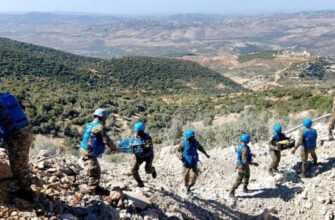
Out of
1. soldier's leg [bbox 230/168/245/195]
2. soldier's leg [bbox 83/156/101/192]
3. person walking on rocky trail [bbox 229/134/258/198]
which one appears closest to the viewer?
soldier's leg [bbox 83/156/101/192]

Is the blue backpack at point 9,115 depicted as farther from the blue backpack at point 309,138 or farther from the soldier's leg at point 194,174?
the blue backpack at point 309,138

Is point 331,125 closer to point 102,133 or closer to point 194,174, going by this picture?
point 194,174

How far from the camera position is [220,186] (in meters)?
10.2

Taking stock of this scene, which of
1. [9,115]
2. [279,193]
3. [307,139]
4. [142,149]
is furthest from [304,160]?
[9,115]

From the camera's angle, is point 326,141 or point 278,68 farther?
point 278,68

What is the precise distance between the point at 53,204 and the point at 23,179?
522 mm

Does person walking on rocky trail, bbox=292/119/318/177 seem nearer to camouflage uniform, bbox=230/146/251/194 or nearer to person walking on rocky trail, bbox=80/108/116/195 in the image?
camouflage uniform, bbox=230/146/251/194

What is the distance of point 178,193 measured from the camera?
28.8ft

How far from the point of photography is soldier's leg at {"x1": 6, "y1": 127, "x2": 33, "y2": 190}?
5.29 metres

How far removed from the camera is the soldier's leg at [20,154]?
529cm

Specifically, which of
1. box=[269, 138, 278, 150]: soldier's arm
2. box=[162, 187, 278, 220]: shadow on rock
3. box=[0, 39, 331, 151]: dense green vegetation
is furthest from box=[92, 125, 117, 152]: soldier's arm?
box=[0, 39, 331, 151]: dense green vegetation

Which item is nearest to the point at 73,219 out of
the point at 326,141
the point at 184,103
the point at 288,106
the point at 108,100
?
the point at 326,141

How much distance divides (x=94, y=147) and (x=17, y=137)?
1.42 m

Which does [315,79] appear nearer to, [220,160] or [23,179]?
[220,160]
